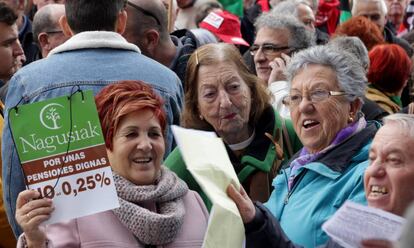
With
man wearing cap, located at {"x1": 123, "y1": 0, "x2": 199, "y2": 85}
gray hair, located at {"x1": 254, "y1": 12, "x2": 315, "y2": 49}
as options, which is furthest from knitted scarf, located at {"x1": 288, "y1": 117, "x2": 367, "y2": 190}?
gray hair, located at {"x1": 254, "y1": 12, "x2": 315, "y2": 49}

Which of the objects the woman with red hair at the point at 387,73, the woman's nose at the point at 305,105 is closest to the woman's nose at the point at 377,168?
the woman's nose at the point at 305,105

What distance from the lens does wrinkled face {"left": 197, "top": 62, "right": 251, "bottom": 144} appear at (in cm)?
578

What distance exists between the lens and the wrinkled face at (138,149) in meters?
4.25

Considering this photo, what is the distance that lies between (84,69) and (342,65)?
1.32 meters

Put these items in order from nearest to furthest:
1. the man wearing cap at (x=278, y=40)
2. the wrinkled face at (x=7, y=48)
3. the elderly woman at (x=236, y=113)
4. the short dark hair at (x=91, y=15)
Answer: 1. the short dark hair at (x=91, y=15)
2. the elderly woman at (x=236, y=113)
3. the wrinkled face at (x=7, y=48)
4. the man wearing cap at (x=278, y=40)

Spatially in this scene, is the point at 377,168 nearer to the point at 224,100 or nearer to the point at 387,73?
the point at 224,100

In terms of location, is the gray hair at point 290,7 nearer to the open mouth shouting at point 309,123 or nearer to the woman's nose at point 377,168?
the open mouth shouting at point 309,123

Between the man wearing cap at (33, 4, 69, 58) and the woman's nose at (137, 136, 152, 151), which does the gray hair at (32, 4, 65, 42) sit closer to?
the man wearing cap at (33, 4, 69, 58)

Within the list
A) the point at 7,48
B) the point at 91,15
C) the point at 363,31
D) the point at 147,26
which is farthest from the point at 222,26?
the point at 91,15

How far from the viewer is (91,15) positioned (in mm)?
5047

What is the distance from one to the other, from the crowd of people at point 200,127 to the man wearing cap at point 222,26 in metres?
2.27

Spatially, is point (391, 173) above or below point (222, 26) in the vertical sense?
above

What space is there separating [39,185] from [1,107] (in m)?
1.99

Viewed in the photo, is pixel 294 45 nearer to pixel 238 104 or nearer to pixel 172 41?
pixel 172 41
